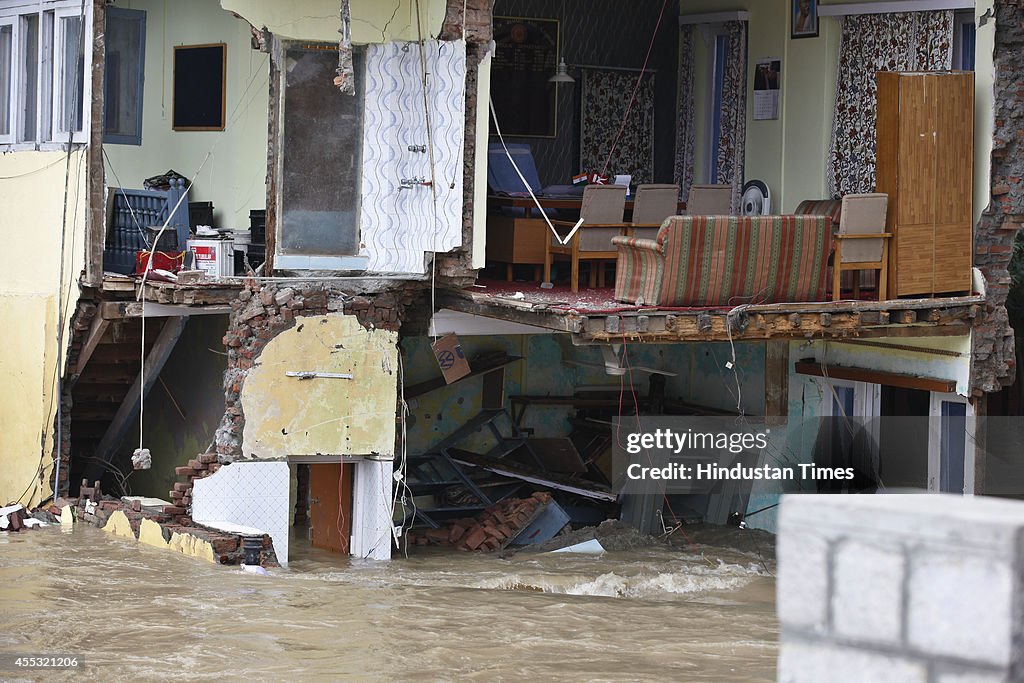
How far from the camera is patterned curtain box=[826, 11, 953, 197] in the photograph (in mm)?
13680

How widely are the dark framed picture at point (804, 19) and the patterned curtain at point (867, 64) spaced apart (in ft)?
1.35

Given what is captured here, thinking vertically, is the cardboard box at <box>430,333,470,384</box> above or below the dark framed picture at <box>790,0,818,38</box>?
below

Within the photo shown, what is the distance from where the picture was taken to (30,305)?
14234mm

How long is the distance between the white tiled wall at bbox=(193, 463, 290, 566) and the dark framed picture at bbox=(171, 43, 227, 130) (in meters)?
3.98

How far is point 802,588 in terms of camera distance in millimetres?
3529

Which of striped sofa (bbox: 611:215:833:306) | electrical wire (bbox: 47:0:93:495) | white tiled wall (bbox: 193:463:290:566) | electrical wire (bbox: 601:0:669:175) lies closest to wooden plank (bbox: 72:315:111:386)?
electrical wire (bbox: 47:0:93:495)

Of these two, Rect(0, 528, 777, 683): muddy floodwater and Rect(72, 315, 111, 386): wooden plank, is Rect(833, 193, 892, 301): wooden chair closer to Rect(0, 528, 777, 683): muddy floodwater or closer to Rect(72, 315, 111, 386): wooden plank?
Rect(0, 528, 777, 683): muddy floodwater

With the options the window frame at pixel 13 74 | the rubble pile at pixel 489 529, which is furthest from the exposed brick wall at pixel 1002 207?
the window frame at pixel 13 74

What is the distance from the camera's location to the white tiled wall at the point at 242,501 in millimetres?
12930

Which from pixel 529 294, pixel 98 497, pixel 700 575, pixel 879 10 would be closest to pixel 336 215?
pixel 529 294

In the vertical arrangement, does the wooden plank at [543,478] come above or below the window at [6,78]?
below

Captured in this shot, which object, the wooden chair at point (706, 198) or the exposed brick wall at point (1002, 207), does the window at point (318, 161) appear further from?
the exposed brick wall at point (1002, 207)

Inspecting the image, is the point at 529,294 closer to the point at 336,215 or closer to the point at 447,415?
the point at 336,215

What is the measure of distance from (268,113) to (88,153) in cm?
186
